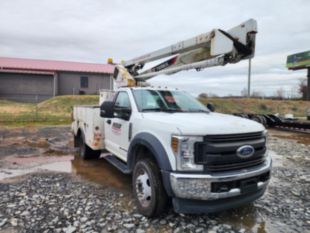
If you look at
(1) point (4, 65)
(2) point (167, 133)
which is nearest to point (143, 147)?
(2) point (167, 133)

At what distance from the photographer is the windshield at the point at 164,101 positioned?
14.7ft

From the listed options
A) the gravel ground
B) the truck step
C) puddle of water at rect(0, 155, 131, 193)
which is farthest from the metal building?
the gravel ground

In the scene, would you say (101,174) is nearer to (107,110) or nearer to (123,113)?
(107,110)

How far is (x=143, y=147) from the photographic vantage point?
12.8 ft

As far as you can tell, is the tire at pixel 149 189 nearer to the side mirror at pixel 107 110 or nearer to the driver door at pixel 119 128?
the driver door at pixel 119 128

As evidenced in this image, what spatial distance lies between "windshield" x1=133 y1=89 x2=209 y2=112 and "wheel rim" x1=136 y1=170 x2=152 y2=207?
1.15 meters

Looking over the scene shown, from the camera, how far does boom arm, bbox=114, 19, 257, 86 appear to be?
4.97m

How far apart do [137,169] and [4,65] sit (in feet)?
98.8

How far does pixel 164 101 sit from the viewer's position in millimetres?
4723

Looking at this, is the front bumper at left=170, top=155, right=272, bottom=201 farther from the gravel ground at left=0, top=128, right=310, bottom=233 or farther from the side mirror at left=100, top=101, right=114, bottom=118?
the side mirror at left=100, top=101, right=114, bottom=118

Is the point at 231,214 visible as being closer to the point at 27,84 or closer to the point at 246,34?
the point at 246,34

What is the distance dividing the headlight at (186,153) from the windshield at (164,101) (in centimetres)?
136

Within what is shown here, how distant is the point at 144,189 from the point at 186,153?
0.98m

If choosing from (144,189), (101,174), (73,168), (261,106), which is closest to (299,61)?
(261,106)
